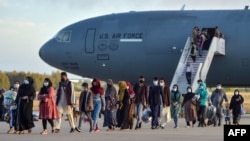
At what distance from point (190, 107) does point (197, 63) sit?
912 cm

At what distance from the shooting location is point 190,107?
31.3 meters

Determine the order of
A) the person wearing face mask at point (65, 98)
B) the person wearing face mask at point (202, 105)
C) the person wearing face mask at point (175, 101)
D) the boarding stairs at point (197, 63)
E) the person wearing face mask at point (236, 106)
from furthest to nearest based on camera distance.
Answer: the boarding stairs at point (197, 63) → the person wearing face mask at point (236, 106) → the person wearing face mask at point (202, 105) → the person wearing face mask at point (175, 101) → the person wearing face mask at point (65, 98)

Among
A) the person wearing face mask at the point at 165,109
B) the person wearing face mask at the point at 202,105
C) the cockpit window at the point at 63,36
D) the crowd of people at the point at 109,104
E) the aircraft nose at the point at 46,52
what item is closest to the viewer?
the crowd of people at the point at 109,104

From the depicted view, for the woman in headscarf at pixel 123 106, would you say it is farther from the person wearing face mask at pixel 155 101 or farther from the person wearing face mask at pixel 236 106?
the person wearing face mask at pixel 236 106

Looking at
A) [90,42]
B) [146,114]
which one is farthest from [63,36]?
[146,114]

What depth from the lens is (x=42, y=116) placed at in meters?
25.5

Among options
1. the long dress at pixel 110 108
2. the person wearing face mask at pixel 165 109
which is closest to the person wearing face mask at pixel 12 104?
the long dress at pixel 110 108

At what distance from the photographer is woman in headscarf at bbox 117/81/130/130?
28.5 m

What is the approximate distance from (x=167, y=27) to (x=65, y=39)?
20.1 ft

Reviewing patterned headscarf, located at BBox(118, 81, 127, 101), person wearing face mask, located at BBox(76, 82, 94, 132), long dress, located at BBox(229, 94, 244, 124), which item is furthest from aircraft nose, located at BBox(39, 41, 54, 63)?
person wearing face mask, located at BBox(76, 82, 94, 132)

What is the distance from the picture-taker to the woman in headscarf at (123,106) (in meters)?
28.5

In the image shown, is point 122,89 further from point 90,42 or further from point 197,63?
point 90,42

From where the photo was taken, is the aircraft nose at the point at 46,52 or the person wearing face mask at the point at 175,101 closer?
the person wearing face mask at the point at 175,101

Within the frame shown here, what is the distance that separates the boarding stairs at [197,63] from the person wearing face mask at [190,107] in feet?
24.5
